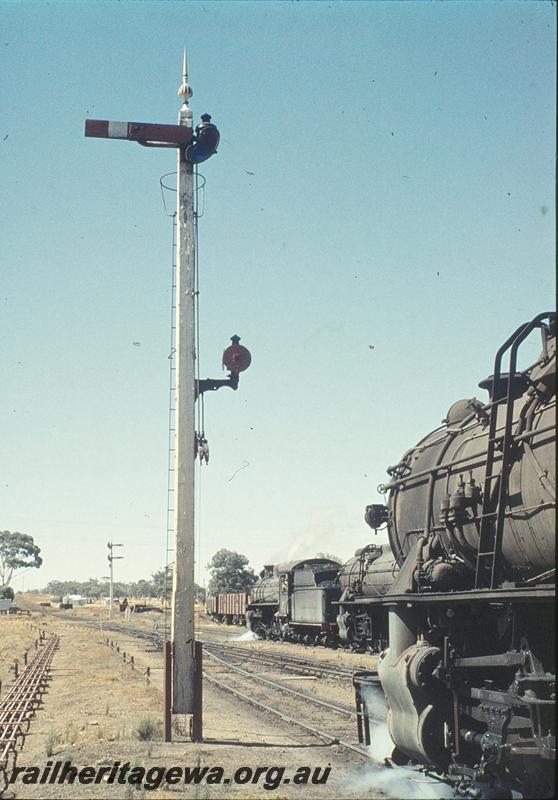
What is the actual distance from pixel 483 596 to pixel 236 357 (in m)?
6.71

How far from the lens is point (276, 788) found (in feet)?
29.3

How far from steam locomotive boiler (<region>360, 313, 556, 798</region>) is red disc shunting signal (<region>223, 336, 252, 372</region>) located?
3704mm

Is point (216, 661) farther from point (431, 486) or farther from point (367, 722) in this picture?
point (431, 486)

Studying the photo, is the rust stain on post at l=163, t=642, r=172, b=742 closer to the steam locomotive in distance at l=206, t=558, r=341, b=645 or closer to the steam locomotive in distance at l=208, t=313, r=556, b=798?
the steam locomotive in distance at l=208, t=313, r=556, b=798

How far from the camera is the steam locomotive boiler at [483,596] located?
273 inches

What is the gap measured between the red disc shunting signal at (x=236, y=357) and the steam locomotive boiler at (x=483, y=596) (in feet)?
12.2

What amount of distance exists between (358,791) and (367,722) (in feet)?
5.64

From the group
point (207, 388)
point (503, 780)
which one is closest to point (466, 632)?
point (503, 780)

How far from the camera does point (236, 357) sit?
13039 millimetres

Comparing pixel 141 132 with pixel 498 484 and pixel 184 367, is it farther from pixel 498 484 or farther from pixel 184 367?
pixel 498 484

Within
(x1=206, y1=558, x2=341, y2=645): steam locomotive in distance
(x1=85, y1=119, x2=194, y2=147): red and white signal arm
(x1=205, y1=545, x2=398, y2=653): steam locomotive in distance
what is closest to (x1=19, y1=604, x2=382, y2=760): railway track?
(x1=205, y1=545, x2=398, y2=653): steam locomotive in distance

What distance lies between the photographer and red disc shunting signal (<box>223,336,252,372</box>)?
1301cm

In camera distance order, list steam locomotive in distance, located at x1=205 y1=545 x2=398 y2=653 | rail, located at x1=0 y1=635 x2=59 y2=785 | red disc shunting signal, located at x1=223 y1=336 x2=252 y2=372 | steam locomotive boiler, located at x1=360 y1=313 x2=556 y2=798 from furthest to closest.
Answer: steam locomotive in distance, located at x1=205 y1=545 x2=398 y2=653 → red disc shunting signal, located at x1=223 y1=336 x2=252 y2=372 → rail, located at x1=0 y1=635 x2=59 y2=785 → steam locomotive boiler, located at x1=360 y1=313 x2=556 y2=798

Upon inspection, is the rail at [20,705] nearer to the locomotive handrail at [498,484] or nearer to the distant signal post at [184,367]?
the distant signal post at [184,367]
